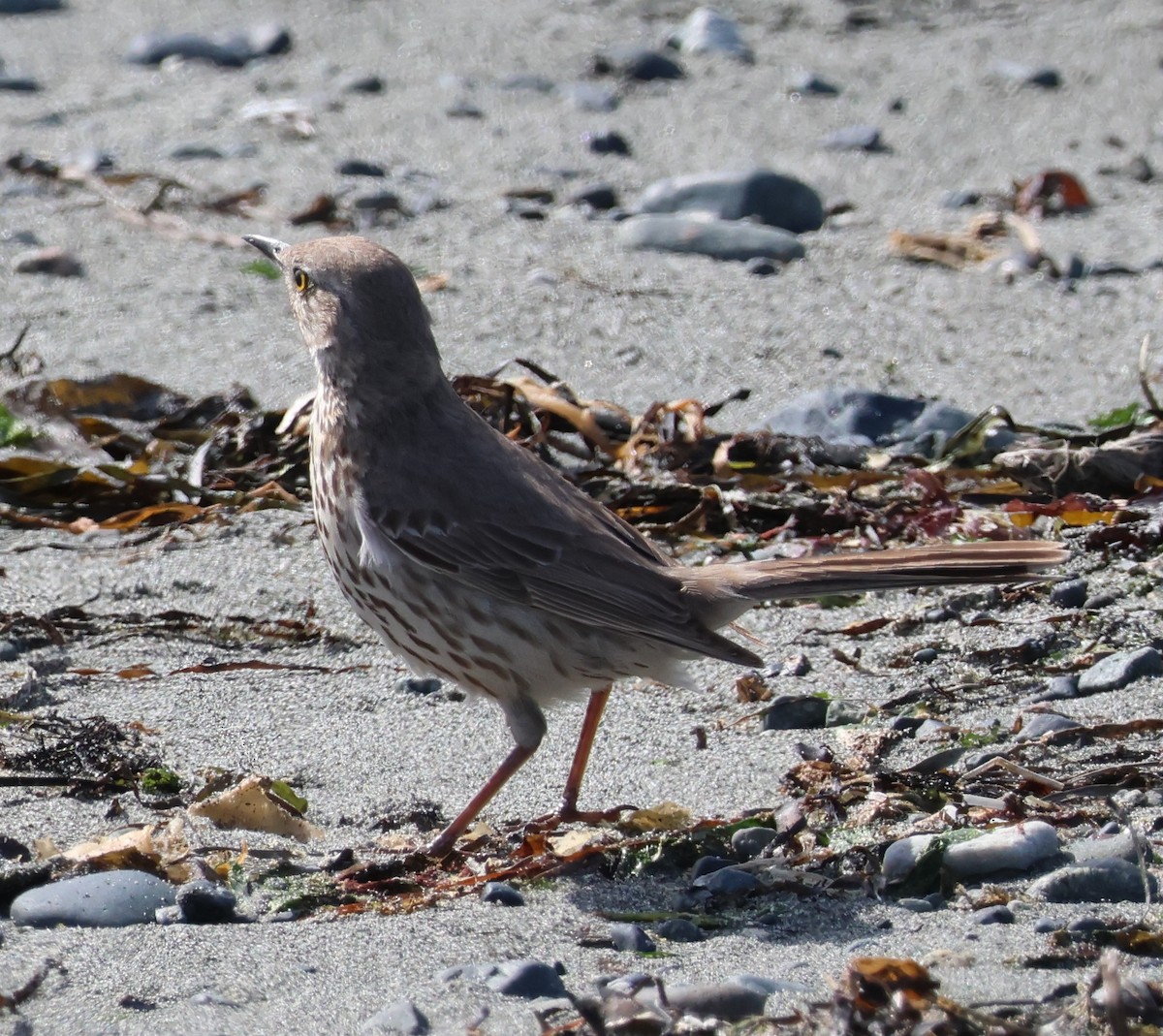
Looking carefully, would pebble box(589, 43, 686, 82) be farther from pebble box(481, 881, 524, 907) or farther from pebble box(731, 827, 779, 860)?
pebble box(481, 881, 524, 907)

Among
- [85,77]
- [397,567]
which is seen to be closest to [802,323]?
[397,567]

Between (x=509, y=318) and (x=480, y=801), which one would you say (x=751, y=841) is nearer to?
(x=480, y=801)

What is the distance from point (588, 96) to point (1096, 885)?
8.74 m

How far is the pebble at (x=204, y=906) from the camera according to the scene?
3955mm

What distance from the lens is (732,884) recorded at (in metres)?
4.06

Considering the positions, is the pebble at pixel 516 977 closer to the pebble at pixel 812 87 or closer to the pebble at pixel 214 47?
the pebble at pixel 812 87

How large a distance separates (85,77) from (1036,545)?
9.54 meters

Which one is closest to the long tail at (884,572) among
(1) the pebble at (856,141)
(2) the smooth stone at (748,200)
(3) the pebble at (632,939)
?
(3) the pebble at (632,939)

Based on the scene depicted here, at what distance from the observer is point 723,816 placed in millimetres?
4613

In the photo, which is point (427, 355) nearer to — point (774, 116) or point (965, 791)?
point (965, 791)

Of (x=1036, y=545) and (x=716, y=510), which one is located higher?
(x=1036, y=545)

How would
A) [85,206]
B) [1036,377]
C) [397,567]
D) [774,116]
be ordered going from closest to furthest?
1. [397,567]
2. [1036,377]
3. [85,206]
4. [774,116]

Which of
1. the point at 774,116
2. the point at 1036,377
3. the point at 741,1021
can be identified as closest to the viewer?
the point at 741,1021

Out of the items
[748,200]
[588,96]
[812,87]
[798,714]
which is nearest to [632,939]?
[798,714]
